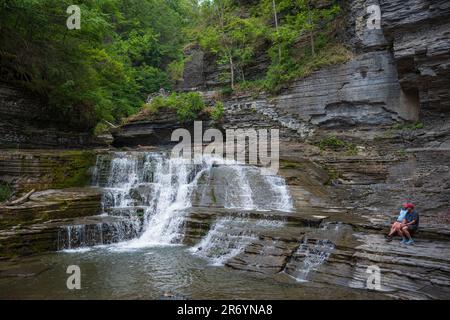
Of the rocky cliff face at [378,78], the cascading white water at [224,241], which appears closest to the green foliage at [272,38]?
the rocky cliff face at [378,78]

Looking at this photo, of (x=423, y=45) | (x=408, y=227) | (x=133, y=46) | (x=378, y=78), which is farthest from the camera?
(x=133, y=46)

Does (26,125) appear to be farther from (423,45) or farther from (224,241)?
(423,45)

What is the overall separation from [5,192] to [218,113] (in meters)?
12.2

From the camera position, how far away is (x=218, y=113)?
68.2 ft

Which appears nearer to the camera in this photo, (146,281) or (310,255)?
(146,281)

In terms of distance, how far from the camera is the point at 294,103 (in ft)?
63.7

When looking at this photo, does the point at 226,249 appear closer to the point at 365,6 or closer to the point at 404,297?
the point at 404,297

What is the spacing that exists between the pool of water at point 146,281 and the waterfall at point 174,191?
1214 mm

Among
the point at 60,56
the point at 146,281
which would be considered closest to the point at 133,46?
the point at 60,56

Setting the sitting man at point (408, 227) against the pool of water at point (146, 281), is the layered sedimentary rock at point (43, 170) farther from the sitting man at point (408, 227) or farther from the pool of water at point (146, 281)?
the sitting man at point (408, 227)

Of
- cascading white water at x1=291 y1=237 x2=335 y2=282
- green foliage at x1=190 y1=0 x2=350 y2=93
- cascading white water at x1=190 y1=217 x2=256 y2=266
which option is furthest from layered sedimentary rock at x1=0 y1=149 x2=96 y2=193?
green foliage at x1=190 y1=0 x2=350 y2=93

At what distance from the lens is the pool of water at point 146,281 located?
6.18 meters
